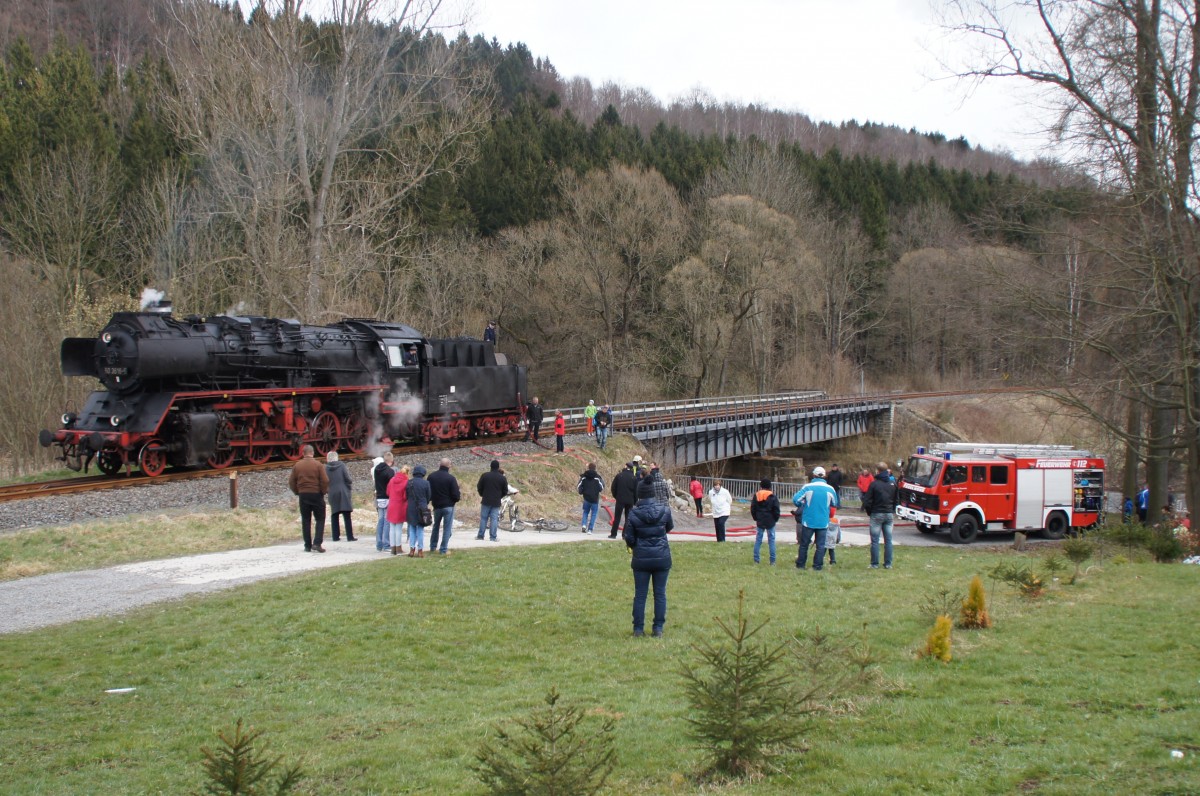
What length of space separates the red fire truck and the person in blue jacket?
38.4 ft

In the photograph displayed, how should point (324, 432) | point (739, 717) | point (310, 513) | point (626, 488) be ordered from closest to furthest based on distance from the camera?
1. point (739, 717)
2. point (310, 513)
3. point (626, 488)
4. point (324, 432)

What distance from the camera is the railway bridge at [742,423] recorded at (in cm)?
4300

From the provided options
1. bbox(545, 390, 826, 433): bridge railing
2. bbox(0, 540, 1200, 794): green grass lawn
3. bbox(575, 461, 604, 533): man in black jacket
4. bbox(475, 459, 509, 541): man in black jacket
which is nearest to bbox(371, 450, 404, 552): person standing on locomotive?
bbox(475, 459, 509, 541): man in black jacket

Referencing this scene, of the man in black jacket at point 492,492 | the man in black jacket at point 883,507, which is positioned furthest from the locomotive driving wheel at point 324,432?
the man in black jacket at point 883,507

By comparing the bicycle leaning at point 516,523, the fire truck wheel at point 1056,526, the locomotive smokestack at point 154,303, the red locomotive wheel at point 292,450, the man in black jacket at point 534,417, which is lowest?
the fire truck wheel at point 1056,526

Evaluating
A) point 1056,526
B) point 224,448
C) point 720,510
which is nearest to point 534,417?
point 224,448

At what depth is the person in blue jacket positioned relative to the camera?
1614cm

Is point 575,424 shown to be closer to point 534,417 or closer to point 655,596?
point 534,417

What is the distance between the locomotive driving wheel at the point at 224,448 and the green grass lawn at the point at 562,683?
33.3 ft

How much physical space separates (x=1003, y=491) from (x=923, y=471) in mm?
2283

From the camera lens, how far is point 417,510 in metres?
16.5

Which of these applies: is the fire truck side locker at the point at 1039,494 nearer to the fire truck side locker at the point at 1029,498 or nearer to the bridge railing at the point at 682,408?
the fire truck side locker at the point at 1029,498

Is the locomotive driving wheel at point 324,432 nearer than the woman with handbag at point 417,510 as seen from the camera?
No

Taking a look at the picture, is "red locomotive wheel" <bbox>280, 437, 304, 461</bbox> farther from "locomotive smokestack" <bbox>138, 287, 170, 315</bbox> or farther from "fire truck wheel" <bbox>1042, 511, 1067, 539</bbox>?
"fire truck wheel" <bbox>1042, 511, 1067, 539</bbox>
